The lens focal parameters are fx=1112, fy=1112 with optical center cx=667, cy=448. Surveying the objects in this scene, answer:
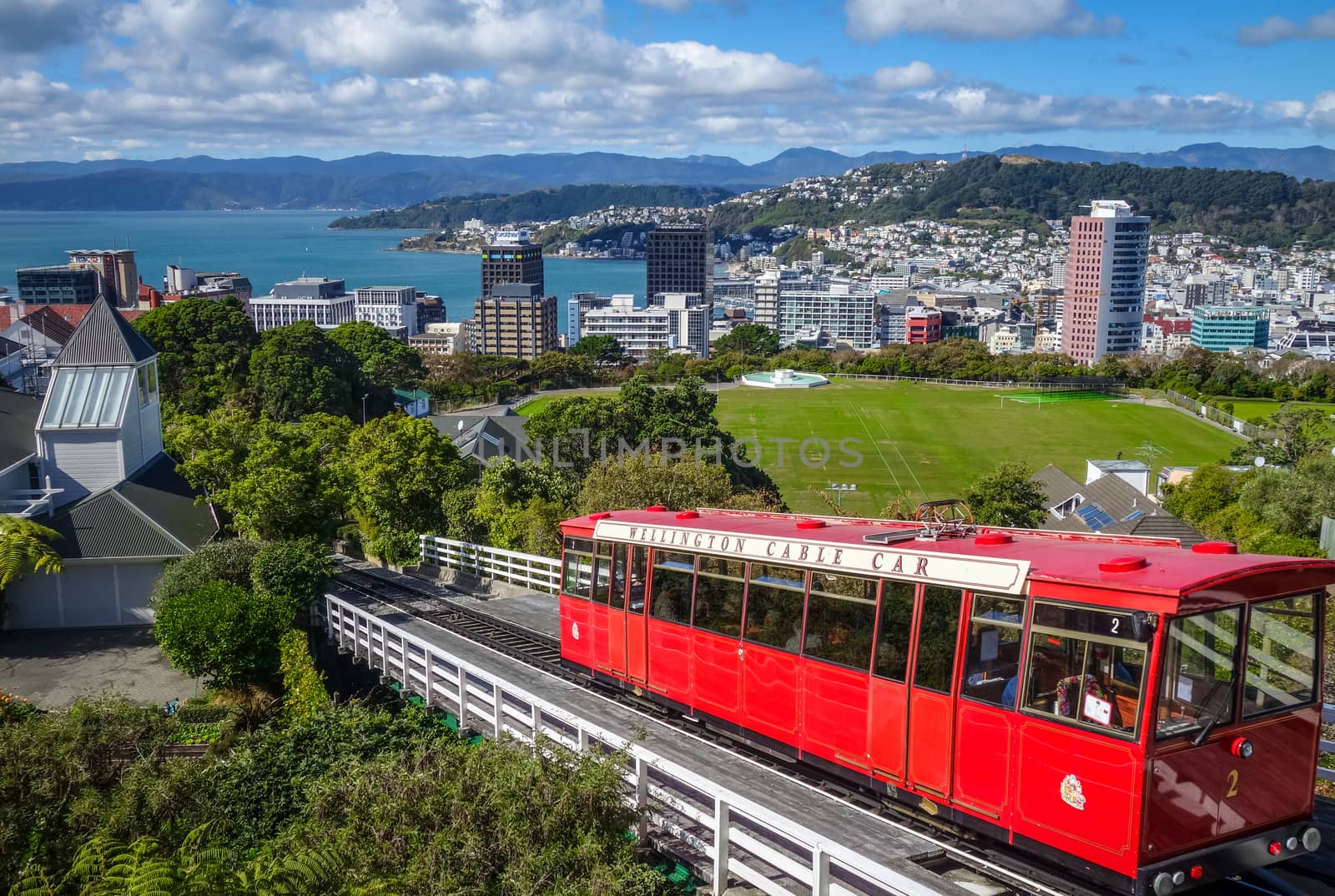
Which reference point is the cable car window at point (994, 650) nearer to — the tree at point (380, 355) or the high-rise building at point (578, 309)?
the tree at point (380, 355)

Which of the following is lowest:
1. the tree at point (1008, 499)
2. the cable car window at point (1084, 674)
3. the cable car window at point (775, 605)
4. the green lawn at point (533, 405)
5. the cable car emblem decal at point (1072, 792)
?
the green lawn at point (533, 405)

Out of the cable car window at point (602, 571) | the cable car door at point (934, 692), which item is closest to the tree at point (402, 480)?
the cable car window at point (602, 571)

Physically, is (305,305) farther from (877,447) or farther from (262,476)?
(262,476)

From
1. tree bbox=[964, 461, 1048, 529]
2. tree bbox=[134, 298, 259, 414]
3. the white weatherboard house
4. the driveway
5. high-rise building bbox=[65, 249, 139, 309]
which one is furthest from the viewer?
high-rise building bbox=[65, 249, 139, 309]

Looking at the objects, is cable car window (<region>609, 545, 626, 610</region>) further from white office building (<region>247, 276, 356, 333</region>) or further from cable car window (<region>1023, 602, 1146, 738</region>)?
white office building (<region>247, 276, 356, 333</region>)

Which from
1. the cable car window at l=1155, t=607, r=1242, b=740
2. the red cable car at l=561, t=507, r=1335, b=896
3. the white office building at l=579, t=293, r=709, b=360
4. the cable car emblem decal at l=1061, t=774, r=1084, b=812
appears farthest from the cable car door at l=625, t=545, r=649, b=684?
the white office building at l=579, t=293, r=709, b=360

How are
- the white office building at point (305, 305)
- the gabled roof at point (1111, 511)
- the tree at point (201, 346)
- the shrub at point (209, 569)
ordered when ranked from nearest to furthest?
the shrub at point (209, 569) < the gabled roof at point (1111, 511) < the tree at point (201, 346) < the white office building at point (305, 305)

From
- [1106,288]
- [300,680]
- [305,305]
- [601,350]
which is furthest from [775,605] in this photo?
[1106,288]
